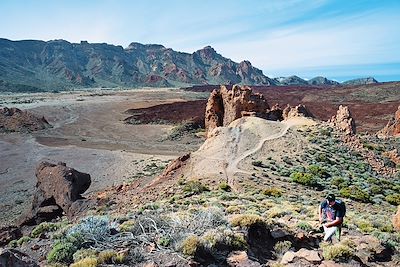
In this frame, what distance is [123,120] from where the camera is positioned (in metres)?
76.3

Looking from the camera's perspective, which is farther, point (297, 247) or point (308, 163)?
point (308, 163)

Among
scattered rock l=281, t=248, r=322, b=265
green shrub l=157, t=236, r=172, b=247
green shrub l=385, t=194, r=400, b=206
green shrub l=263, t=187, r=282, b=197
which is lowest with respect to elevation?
green shrub l=385, t=194, r=400, b=206

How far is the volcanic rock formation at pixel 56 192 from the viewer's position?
20797 mm

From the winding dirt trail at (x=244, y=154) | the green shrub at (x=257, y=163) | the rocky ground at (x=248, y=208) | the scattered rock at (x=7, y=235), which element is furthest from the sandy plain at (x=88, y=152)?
the scattered rock at (x=7, y=235)

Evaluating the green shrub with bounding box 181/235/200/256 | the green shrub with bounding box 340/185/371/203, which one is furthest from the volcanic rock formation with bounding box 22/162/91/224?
the green shrub with bounding box 340/185/371/203

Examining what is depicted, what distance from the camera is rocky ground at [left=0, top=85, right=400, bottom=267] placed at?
948cm

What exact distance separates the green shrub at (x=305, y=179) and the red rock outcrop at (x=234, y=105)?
52.5 feet

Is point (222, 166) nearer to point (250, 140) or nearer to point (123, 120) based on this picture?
point (250, 140)

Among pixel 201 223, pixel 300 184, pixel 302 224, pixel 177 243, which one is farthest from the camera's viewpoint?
pixel 300 184

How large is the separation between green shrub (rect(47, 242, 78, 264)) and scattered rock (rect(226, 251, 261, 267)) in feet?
12.3

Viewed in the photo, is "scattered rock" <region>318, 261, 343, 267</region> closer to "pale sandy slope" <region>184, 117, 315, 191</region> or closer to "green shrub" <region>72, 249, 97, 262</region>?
"green shrub" <region>72, 249, 97, 262</region>

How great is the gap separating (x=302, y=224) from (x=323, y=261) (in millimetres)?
2638

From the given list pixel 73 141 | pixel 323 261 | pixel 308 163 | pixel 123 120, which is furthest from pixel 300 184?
pixel 123 120

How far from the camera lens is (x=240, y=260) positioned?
9.20 meters
